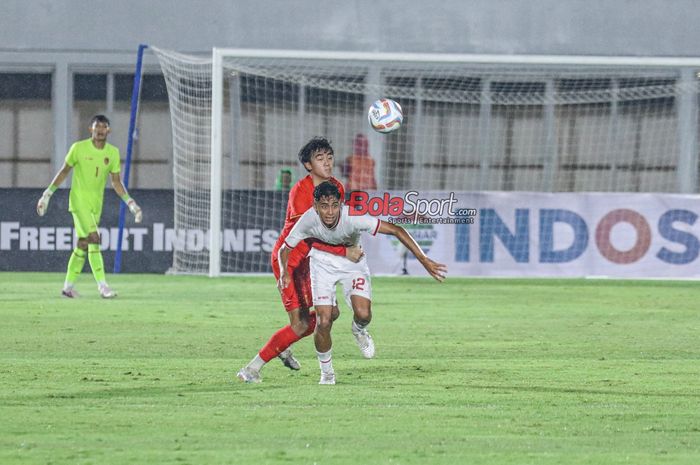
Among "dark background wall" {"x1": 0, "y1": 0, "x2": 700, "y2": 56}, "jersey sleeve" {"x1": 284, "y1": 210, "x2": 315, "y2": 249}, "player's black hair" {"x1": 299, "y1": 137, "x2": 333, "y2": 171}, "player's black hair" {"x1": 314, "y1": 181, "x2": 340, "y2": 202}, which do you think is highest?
"dark background wall" {"x1": 0, "y1": 0, "x2": 700, "y2": 56}

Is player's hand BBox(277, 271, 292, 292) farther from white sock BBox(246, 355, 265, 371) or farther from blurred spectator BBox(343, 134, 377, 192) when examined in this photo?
blurred spectator BBox(343, 134, 377, 192)

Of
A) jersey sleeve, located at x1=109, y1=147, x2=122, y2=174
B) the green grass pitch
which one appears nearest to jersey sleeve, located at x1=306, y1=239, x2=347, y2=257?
the green grass pitch

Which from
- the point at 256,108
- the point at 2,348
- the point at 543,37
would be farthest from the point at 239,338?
the point at 543,37

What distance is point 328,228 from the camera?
8.84 metres

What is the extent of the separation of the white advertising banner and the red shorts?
11.8m

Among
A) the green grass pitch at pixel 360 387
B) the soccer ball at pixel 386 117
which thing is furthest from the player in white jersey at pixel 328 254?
the soccer ball at pixel 386 117

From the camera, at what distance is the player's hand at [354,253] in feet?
30.2

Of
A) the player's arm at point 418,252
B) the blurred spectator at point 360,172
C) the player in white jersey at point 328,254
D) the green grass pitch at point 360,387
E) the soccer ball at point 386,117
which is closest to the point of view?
the green grass pitch at point 360,387

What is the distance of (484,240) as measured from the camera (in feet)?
70.8

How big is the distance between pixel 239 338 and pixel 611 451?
6.12 meters

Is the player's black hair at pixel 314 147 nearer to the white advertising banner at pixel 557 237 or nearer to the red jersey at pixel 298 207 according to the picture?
the red jersey at pixel 298 207

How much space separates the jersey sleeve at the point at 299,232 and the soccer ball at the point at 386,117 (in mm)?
4617

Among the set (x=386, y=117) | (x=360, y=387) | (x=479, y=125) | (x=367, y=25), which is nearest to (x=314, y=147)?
(x=360, y=387)

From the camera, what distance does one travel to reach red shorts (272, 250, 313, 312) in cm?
918
